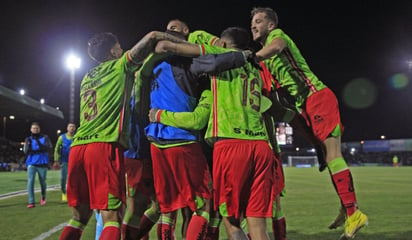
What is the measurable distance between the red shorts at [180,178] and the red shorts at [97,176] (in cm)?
34

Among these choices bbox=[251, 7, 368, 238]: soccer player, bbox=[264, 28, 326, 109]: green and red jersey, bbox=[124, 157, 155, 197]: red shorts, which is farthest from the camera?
bbox=[124, 157, 155, 197]: red shorts

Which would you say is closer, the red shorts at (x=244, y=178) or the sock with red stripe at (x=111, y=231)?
the red shorts at (x=244, y=178)

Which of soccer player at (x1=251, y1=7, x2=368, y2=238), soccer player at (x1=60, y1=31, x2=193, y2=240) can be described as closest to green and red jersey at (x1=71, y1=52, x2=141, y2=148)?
soccer player at (x1=60, y1=31, x2=193, y2=240)

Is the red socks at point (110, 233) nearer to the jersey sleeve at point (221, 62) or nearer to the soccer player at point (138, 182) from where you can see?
the soccer player at point (138, 182)

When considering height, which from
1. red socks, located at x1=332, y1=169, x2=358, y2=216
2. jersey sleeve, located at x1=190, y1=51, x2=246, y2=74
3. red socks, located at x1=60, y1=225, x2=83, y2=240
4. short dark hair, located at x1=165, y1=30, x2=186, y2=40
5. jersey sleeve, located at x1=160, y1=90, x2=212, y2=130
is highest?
short dark hair, located at x1=165, y1=30, x2=186, y2=40

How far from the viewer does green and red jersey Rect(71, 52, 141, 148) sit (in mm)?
3428

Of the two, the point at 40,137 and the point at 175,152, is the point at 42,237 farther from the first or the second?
the point at 40,137

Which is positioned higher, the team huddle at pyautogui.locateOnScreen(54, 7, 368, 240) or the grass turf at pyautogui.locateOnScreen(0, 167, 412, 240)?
the team huddle at pyautogui.locateOnScreen(54, 7, 368, 240)

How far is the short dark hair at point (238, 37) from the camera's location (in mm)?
3467

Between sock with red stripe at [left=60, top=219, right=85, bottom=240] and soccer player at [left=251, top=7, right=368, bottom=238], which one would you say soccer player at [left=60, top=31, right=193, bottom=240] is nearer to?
sock with red stripe at [left=60, top=219, right=85, bottom=240]

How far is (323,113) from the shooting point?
4008mm

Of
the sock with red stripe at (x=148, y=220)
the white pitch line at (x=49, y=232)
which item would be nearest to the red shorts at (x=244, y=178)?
the sock with red stripe at (x=148, y=220)

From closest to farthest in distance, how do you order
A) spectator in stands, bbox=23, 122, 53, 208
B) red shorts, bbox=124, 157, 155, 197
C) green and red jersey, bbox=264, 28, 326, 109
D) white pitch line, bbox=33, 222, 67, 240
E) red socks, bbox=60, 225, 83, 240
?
red socks, bbox=60, 225, 83, 240
green and red jersey, bbox=264, 28, 326, 109
red shorts, bbox=124, 157, 155, 197
white pitch line, bbox=33, 222, 67, 240
spectator in stands, bbox=23, 122, 53, 208

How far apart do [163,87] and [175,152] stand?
615 mm
